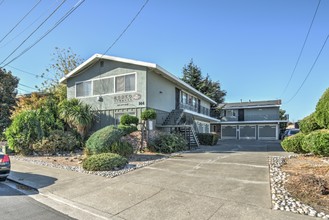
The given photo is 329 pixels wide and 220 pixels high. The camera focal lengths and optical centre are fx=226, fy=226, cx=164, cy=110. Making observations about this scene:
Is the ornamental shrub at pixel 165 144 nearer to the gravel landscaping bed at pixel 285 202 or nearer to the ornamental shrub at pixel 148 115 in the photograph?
the ornamental shrub at pixel 148 115

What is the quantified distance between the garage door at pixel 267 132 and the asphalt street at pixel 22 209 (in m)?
32.3

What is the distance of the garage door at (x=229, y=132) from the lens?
34797 millimetres

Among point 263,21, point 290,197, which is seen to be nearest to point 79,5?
point 263,21

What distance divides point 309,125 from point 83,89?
1611 cm

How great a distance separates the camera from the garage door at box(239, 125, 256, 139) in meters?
33.5

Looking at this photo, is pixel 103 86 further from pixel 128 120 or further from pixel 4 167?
pixel 4 167

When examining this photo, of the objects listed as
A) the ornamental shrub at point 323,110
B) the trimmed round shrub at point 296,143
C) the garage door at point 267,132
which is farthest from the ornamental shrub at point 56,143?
the garage door at point 267,132

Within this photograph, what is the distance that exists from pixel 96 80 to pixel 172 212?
1506 cm

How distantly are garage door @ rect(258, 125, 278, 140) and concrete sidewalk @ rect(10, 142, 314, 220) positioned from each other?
26509 mm

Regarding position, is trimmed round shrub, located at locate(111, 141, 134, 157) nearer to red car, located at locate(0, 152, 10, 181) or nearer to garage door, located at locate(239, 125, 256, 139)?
red car, located at locate(0, 152, 10, 181)

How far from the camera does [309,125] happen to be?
11406 mm

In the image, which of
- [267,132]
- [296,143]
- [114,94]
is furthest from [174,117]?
[267,132]

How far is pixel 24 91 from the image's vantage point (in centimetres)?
2602

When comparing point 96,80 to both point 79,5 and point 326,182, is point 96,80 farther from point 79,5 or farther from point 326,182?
point 326,182
